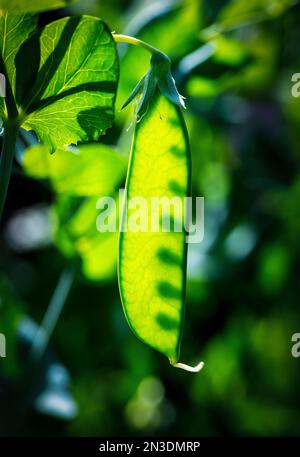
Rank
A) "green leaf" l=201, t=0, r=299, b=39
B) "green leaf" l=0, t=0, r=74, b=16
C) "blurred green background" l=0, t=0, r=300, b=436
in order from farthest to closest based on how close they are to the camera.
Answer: "blurred green background" l=0, t=0, r=300, b=436, "green leaf" l=201, t=0, r=299, b=39, "green leaf" l=0, t=0, r=74, b=16

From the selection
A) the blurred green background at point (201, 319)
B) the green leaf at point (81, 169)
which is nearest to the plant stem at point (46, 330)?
the blurred green background at point (201, 319)

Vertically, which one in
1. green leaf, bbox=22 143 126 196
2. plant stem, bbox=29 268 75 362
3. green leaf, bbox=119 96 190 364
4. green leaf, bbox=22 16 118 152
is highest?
green leaf, bbox=22 143 126 196

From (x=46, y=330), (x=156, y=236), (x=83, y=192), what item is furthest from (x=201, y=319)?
(x=156, y=236)

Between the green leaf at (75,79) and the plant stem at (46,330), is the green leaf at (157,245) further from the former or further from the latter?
the plant stem at (46,330)

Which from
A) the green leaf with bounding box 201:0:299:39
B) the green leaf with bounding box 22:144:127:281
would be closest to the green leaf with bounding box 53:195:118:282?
the green leaf with bounding box 22:144:127:281

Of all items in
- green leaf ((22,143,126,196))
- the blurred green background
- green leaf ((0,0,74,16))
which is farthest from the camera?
the blurred green background

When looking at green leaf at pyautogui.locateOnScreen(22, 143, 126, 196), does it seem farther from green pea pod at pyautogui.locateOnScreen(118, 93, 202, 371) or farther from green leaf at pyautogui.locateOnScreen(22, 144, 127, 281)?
green pea pod at pyautogui.locateOnScreen(118, 93, 202, 371)

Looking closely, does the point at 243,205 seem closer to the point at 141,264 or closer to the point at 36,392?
the point at 36,392
